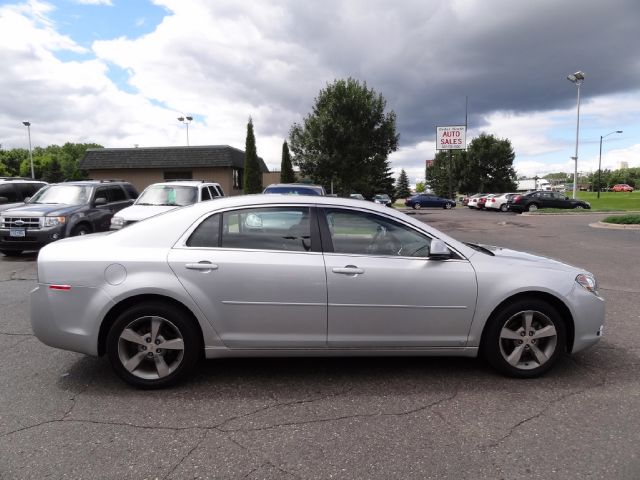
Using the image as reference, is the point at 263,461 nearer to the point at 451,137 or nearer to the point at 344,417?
the point at 344,417

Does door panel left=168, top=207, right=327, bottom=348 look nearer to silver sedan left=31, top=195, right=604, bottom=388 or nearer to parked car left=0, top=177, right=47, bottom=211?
silver sedan left=31, top=195, right=604, bottom=388

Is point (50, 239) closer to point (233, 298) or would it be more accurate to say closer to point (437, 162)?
point (233, 298)

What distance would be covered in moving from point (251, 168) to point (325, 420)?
2950 cm

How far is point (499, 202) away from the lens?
3538cm

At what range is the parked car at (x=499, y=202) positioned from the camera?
1366 inches

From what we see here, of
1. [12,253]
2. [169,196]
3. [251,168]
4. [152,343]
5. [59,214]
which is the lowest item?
[12,253]

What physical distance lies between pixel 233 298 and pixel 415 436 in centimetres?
167

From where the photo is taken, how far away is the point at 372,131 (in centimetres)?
3206

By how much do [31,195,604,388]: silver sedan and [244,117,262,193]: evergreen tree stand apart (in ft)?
90.5

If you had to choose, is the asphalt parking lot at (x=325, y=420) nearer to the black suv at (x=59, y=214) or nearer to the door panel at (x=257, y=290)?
the door panel at (x=257, y=290)

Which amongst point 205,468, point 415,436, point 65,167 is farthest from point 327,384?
point 65,167

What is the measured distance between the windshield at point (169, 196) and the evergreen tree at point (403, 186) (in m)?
89.7

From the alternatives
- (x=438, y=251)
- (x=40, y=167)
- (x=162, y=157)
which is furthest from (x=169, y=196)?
(x=40, y=167)

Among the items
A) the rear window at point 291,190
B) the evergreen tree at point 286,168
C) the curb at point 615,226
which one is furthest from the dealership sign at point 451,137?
the rear window at point 291,190
